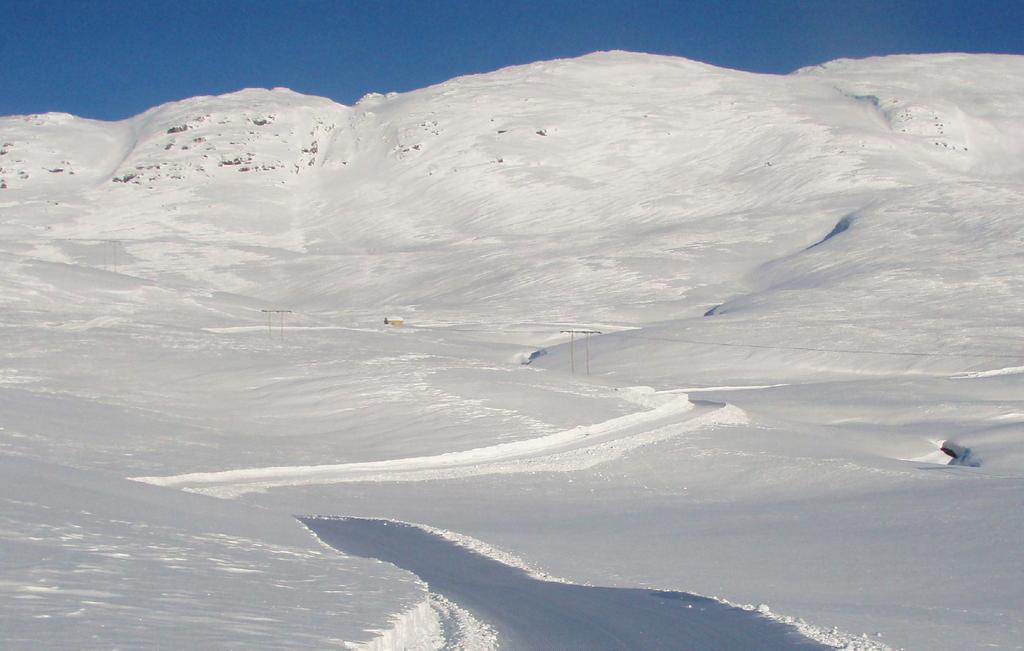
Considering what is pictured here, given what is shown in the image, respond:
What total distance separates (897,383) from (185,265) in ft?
267

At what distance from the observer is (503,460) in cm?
2659

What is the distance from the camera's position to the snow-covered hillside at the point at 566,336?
1534 centimetres

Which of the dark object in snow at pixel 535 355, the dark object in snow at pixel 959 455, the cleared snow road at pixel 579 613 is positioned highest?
the dark object in snow at pixel 535 355

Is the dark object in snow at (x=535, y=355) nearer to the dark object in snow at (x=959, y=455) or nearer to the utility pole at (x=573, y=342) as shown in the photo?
the utility pole at (x=573, y=342)

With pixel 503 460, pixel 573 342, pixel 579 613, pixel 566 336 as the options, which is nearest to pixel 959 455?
pixel 503 460

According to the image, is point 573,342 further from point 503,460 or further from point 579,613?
point 579,613

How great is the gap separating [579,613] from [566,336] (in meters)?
50.0

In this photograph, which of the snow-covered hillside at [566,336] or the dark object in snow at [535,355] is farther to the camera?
the dark object in snow at [535,355]

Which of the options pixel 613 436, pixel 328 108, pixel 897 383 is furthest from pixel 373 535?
pixel 328 108

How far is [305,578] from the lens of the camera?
37.5 ft

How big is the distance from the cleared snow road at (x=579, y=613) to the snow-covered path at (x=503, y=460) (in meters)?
7.21

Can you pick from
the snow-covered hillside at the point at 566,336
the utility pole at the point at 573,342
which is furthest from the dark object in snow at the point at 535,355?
the utility pole at the point at 573,342

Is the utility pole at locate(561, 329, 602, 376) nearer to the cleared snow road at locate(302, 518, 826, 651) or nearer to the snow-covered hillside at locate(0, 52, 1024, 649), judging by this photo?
the snow-covered hillside at locate(0, 52, 1024, 649)

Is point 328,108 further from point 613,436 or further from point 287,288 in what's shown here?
point 613,436
